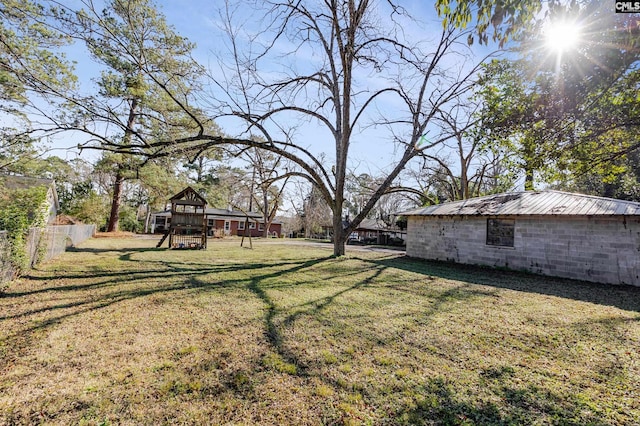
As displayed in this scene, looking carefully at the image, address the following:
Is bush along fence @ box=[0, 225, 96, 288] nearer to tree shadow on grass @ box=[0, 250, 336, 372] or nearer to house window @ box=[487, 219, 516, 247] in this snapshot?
tree shadow on grass @ box=[0, 250, 336, 372]

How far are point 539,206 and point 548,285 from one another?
3.20 meters

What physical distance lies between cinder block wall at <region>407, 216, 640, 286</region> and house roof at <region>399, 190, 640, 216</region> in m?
0.29

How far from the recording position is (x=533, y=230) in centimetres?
935

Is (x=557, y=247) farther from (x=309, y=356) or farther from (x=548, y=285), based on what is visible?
(x=309, y=356)

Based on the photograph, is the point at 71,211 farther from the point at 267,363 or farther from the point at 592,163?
the point at 592,163

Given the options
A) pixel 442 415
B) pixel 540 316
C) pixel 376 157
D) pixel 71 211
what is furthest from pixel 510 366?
pixel 71 211

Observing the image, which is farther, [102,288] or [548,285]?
[548,285]

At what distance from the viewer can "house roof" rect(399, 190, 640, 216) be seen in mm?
7961

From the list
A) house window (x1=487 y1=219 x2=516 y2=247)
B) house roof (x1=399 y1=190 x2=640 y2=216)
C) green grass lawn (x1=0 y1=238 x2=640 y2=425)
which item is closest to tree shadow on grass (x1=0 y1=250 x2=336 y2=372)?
green grass lawn (x1=0 y1=238 x2=640 y2=425)

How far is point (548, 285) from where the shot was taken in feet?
24.7

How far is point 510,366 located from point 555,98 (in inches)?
256

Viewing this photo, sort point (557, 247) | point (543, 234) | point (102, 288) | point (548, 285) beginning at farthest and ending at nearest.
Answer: point (543, 234)
point (557, 247)
point (548, 285)
point (102, 288)

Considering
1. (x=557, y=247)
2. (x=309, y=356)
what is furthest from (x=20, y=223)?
(x=557, y=247)

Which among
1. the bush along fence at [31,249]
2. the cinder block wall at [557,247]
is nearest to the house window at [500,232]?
the cinder block wall at [557,247]
